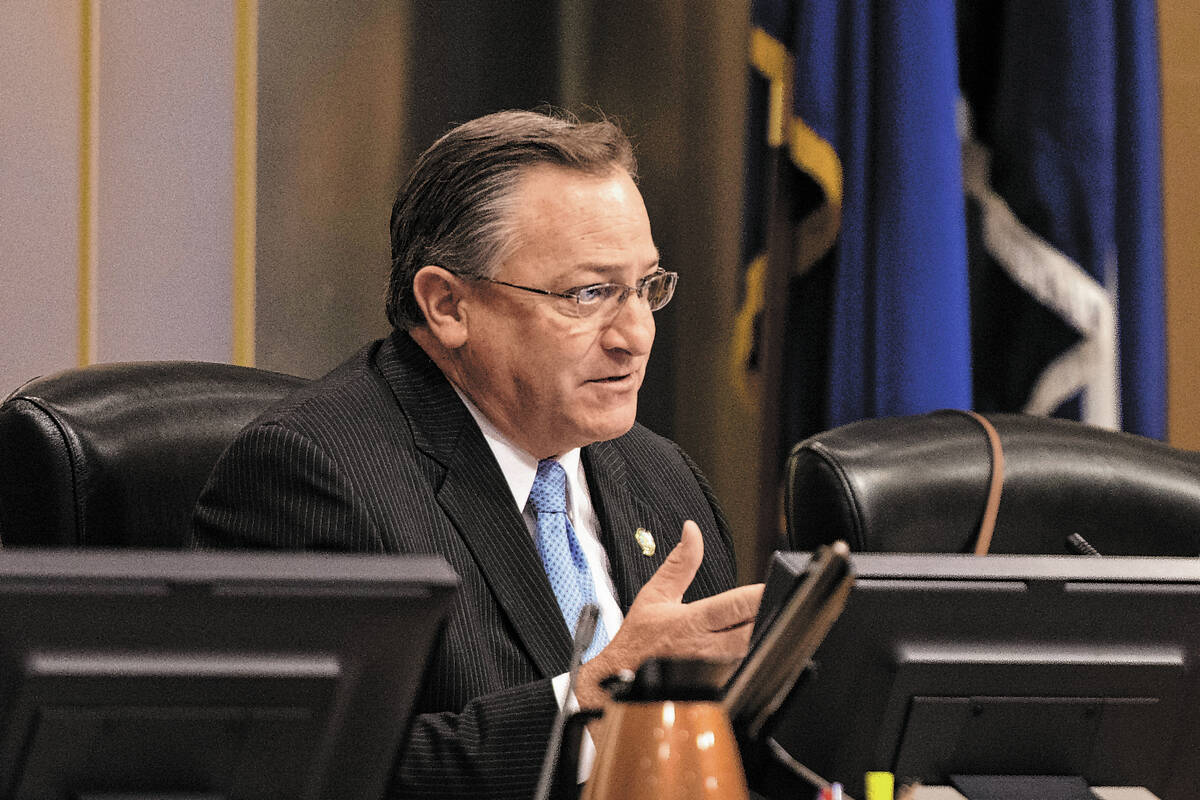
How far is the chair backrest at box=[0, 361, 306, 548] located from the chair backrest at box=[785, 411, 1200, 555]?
801mm

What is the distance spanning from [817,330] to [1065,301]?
464 mm

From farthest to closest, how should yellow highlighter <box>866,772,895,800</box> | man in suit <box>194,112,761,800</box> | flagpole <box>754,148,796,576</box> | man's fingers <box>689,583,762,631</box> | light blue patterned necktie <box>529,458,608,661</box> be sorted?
flagpole <box>754,148,796,576</box>
light blue patterned necktie <box>529,458,608,661</box>
man in suit <box>194,112,761,800</box>
man's fingers <box>689,583,762,631</box>
yellow highlighter <box>866,772,895,800</box>

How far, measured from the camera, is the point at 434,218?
1.87m

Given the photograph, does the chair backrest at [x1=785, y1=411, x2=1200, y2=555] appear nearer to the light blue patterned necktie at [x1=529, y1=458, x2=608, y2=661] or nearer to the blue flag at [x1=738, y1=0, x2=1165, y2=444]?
the light blue patterned necktie at [x1=529, y1=458, x2=608, y2=661]

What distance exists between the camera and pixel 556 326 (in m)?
1.81

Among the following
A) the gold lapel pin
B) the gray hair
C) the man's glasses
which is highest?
the gray hair

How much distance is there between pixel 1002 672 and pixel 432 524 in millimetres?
793

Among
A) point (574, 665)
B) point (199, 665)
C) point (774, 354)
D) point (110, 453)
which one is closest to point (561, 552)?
point (110, 453)

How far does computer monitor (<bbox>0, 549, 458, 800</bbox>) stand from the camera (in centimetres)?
84

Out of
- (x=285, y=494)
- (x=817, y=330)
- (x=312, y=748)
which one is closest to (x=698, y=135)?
(x=817, y=330)

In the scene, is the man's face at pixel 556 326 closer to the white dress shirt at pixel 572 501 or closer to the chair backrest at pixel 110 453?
the white dress shirt at pixel 572 501

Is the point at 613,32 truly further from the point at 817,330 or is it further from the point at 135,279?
A: the point at 135,279

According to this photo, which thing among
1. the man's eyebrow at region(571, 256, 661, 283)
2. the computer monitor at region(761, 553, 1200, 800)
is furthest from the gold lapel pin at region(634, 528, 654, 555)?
the computer monitor at region(761, 553, 1200, 800)

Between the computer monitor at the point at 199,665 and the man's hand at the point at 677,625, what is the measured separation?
0.36 meters
